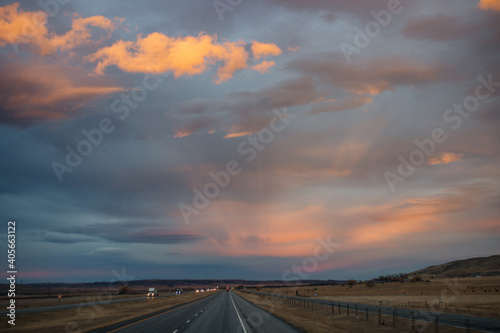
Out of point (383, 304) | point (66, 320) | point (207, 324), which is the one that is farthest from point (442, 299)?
point (66, 320)

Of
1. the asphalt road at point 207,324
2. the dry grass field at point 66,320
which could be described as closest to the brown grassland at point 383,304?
the asphalt road at point 207,324

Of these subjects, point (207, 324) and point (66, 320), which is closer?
point (207, 324)

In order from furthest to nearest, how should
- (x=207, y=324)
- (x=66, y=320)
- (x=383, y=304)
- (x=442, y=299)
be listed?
(x=442, y=299)
(x=383, y=304)
(x=66, y=320)
(x=207, y=324)

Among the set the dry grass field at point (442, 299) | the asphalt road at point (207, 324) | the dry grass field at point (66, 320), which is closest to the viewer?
the asphalt road at point (207, 324)

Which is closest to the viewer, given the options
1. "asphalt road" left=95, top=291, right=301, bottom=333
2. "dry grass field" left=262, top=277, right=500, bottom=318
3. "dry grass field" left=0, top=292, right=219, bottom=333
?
"asphalt road" left=95, top=291, right=301, bottom=333

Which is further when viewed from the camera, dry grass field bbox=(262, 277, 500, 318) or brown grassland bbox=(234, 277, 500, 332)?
dry grass field bbox=(262, 277, 500, 318)


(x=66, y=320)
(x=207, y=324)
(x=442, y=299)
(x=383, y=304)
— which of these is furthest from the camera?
(x=442, y=299)

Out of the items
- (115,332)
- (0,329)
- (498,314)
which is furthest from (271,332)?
(498,314)

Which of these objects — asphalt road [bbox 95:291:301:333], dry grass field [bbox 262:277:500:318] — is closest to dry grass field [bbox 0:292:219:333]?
asphalt road [bbox 95:291:301:333]

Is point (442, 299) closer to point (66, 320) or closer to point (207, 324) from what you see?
point (207, 324)

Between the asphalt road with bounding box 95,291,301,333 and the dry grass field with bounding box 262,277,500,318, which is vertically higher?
the asphalt road with bounding box 95,291,301,333

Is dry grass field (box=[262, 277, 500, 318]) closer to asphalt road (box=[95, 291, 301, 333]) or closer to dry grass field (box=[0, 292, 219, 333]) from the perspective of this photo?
asphalt road (box=[95, 291, 301, 333])

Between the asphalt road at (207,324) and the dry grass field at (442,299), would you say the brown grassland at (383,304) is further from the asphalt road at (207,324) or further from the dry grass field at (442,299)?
the asphalt road at (207,324)

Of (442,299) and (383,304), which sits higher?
(383,304)
